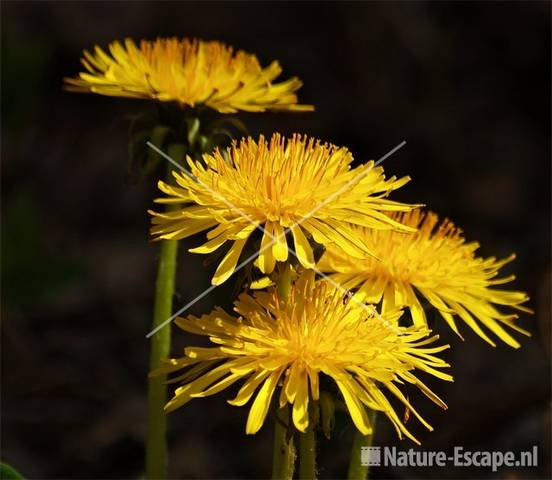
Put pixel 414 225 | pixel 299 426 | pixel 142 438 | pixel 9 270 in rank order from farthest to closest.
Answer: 1. pixel 9 270
2. pixel 142 438
3. pixel 414 225
4. pixel 299 426

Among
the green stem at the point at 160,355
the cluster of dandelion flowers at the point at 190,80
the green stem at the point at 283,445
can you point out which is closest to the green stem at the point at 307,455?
the green stem at the point at 283,445

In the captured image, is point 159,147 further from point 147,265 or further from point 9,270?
point 147,265

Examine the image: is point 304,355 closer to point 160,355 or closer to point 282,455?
point 282,455

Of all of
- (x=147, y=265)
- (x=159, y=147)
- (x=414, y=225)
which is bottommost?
(x=414, y=225)

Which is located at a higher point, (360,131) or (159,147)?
(360,131)

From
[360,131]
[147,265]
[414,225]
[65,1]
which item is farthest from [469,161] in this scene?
[414,225]

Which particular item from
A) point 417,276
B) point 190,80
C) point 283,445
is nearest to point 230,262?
point 283,445

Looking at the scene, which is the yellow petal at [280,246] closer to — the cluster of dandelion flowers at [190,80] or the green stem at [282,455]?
the green stem at [282,455]

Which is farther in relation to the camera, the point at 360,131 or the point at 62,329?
the point at 360,131
